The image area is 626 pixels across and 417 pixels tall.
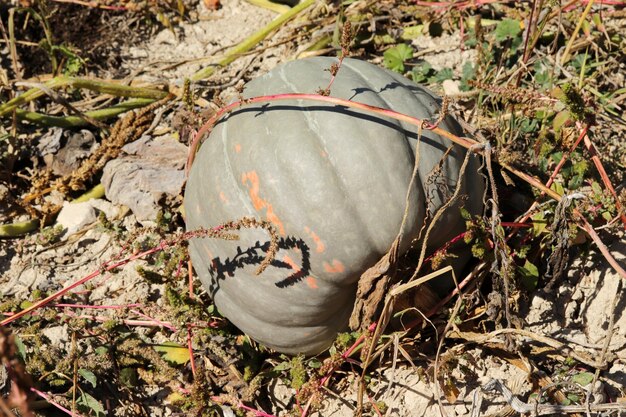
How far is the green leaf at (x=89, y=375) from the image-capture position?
283 cm

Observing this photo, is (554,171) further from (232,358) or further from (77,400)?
(77,400)

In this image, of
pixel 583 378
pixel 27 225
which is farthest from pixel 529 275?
pixel 27 225

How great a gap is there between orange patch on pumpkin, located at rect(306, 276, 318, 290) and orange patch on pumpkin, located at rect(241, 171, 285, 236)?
197 mm

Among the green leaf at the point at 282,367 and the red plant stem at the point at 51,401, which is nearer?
the red plant stem at the point at 51,401

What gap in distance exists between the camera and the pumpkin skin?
242cm

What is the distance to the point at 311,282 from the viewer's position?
8.31ft

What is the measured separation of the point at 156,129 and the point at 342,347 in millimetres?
1851

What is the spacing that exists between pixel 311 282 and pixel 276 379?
2.28 feet

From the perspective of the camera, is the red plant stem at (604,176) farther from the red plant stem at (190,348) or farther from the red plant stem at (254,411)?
the red plant stem at (190,348)

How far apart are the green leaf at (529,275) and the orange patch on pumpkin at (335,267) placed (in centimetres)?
84

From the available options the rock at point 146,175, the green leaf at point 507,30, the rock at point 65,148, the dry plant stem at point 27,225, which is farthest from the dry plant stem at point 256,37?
A: the green leaf at point 507,30

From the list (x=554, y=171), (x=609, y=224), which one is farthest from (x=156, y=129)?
(x=609, y=224)

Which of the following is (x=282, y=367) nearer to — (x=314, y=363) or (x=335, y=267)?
(x=314, y=363)

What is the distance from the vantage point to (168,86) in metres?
4.05
